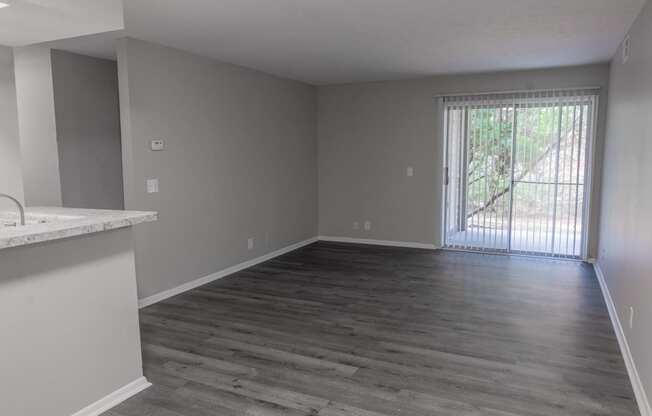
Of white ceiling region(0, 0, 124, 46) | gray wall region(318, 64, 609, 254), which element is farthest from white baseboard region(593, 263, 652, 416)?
white ceiling region(0, 0, 124, 46)

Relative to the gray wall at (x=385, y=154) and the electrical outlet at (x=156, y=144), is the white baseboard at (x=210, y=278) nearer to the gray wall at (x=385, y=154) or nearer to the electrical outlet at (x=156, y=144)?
the gray wall at (x=385, y=154)

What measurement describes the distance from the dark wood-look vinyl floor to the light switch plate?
1043 mm

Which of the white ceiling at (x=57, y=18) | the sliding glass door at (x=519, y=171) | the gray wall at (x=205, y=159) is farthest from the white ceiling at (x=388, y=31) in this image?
the sliding glass door at (x=519, y=171)

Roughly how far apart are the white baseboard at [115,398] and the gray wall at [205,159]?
1598 mm

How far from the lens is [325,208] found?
7391 millimetres

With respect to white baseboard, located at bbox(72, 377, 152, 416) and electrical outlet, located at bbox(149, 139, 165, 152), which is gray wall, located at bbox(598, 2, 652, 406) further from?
electrical outlet, located at bbox(149, 139, 165, 152)

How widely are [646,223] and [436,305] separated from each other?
196 centimetres

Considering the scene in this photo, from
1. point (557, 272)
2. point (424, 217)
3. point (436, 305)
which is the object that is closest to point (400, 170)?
point (424, 217)

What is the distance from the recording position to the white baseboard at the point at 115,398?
8.19ft

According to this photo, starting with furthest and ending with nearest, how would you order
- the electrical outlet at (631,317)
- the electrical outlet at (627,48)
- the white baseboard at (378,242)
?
the white baseboard at (378,242) < the electrical outlet at (627,48) < the electrical outlet at (631,317)

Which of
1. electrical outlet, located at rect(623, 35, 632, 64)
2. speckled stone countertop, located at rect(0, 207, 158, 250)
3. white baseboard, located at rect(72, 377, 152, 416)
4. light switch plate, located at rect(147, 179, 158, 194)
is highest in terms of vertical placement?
electrical outlet, located at rect(623, 35, 632, 64)

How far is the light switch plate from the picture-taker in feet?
14.0

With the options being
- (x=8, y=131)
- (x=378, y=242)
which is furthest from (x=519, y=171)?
(x=8, y=131)

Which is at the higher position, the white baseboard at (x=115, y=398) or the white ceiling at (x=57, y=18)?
the white ceiling at (x=57, y=18)
